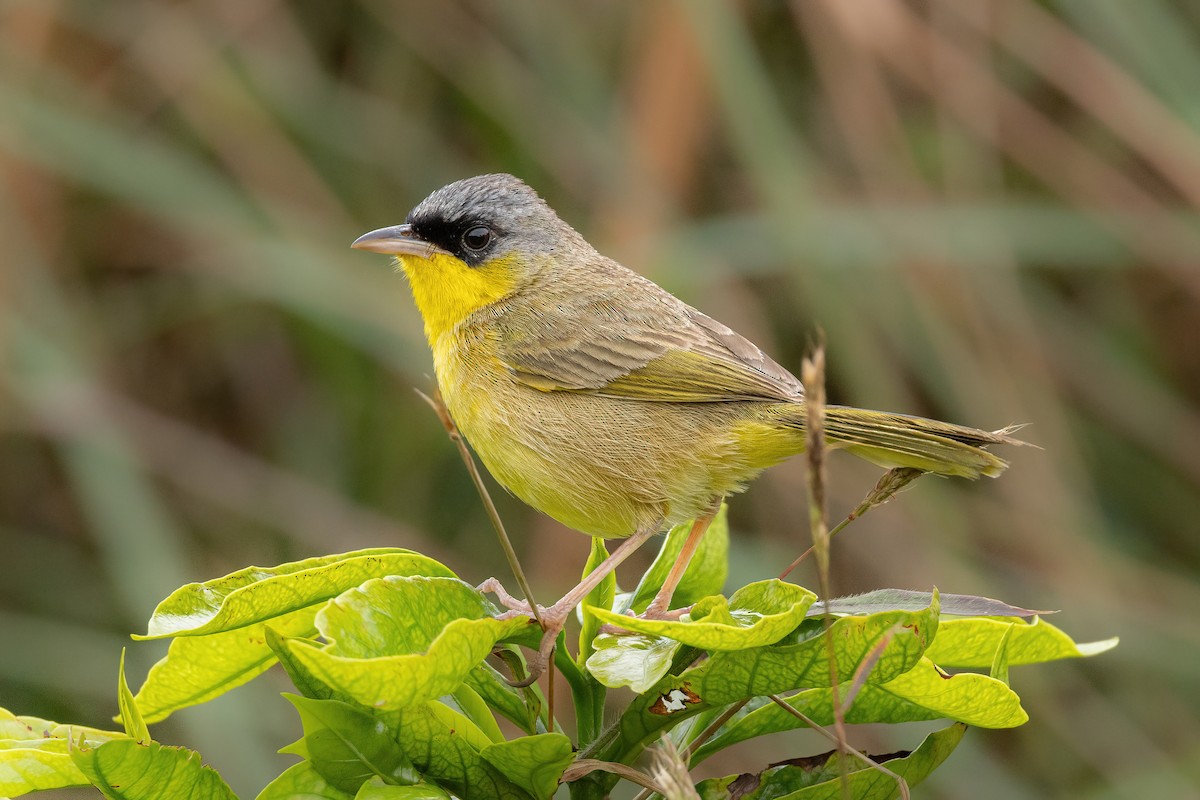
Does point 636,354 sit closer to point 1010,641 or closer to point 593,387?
point 593,387

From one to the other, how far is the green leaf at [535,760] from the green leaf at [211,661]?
0.33m

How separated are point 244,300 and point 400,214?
71cm

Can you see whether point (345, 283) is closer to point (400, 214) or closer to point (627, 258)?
point (400, 214)

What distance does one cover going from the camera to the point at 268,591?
62.4 inches

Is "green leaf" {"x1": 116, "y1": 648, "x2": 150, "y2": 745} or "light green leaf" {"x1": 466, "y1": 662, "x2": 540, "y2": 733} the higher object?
"green leaf" {"x1": 116, "y1": 648, "x2": 150, "y2": 745}

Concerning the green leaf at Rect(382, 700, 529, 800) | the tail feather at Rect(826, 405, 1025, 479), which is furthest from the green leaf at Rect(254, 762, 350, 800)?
the tail feather at Rect(826, 405, 1025, 479)

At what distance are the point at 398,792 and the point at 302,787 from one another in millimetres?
159

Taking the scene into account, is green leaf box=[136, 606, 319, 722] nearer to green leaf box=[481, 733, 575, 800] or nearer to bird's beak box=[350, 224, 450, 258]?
green leaf box=[481, 733, 575, 800]

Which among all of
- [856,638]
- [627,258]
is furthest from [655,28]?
[856,638]

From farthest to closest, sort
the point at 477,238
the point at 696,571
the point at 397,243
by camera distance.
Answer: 1. the point at 477,238
2. the point at 397,243
3. the point at 696,571

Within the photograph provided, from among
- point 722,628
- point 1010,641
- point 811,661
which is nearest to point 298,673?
point 722,628

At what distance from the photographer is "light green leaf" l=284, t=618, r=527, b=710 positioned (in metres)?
1.39

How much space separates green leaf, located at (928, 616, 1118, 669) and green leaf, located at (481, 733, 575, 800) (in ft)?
1.69

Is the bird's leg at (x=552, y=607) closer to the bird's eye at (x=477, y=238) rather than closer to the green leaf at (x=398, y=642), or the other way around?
the green leaf at (x=398, y=642)
